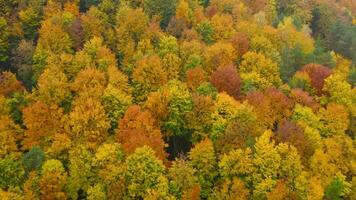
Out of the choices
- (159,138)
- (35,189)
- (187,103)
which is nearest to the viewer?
(35,189)

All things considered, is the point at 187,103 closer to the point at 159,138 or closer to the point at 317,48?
the point at 159,138

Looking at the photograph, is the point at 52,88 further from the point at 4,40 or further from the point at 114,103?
the point at 4,40

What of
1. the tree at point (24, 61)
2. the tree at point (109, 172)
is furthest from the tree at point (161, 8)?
the tree at point (109, 172)

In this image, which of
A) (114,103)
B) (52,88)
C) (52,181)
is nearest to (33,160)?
(52,181)

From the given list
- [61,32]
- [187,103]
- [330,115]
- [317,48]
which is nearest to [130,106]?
[187,103]

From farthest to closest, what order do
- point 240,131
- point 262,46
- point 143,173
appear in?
1. point 262,46
2. point 240,131
3. point 143,173
